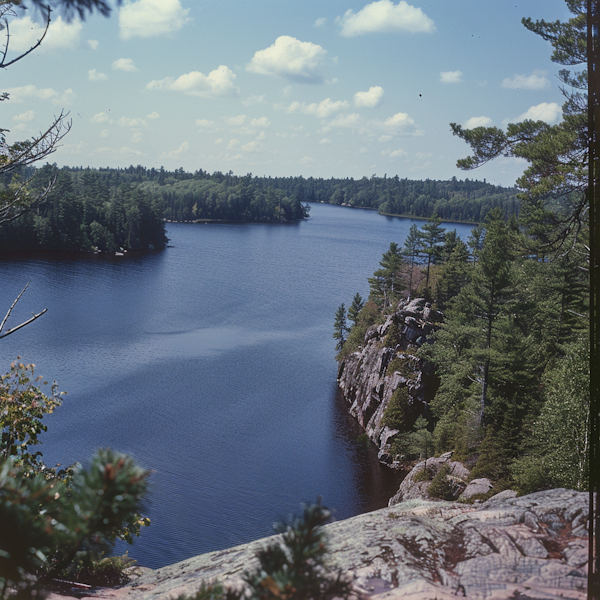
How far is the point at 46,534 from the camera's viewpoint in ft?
9.41

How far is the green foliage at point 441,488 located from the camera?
90.7ft

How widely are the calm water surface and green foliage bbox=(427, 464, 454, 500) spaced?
17.4ft

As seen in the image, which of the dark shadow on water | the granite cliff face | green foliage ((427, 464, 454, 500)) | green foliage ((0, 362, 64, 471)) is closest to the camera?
green foliage ((0, 362, 64, 471))

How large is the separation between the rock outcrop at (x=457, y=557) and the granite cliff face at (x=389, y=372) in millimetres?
34774

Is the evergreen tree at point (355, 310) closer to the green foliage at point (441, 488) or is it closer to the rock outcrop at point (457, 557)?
the green foliage at point (441, 488)

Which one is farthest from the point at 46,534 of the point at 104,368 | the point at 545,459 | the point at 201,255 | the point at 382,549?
the point at 201,255

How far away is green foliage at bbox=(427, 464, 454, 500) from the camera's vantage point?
90.7ft

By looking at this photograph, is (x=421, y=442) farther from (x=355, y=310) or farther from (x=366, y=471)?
(x=355, y=310)

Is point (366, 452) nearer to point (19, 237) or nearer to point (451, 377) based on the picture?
point (451, 377)

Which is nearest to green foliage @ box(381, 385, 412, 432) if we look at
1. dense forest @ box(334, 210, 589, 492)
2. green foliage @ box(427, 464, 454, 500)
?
dense forest @ box(334, 210, 589, 492)

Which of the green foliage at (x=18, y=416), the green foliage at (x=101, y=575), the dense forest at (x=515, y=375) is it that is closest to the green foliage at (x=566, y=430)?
the dense forest at (x=515, y=375)

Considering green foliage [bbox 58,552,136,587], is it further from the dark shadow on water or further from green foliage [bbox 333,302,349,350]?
green foliage [bbox 333,302,349,350]

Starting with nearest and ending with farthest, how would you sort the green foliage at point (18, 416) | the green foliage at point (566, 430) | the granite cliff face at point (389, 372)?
the green foliage at point (18, 416) < the green foliage at point (566, 430) < the granite cliff face at point (389, 372)

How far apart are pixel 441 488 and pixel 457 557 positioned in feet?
80.0
